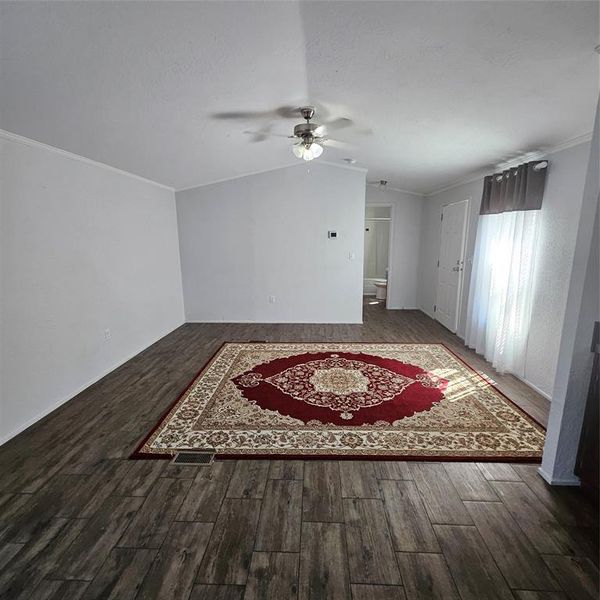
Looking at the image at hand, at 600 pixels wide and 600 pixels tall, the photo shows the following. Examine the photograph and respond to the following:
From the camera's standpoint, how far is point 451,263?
5.05m

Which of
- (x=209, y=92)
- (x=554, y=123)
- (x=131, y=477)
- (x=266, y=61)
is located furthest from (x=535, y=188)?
(x=131, y=477)

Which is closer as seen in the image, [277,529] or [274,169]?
[277,529]

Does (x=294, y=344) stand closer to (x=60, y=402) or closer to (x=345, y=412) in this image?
(x=345, y=412)

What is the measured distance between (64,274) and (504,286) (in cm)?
437

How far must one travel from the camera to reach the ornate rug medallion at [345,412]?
2.27m

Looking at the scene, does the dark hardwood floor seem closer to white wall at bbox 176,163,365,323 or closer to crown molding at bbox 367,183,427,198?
white wall at bbox 176,163,365,323

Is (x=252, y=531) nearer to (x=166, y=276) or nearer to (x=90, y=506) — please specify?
(x=90, y=506)

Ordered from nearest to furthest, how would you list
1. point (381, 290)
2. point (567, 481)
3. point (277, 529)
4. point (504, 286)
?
point (277, 529), point (567, 481), point (504, 286), point (381, 290)

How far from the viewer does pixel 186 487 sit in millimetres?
1917

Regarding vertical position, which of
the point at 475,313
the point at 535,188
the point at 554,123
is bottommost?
the point at 475,313

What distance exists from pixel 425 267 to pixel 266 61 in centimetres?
503

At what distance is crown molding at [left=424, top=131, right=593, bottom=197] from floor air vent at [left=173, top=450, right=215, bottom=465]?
3.69 metres

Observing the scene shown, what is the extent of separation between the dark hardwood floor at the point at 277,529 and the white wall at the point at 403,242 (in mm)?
4681

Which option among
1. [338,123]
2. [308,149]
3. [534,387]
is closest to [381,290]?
[534,387]
